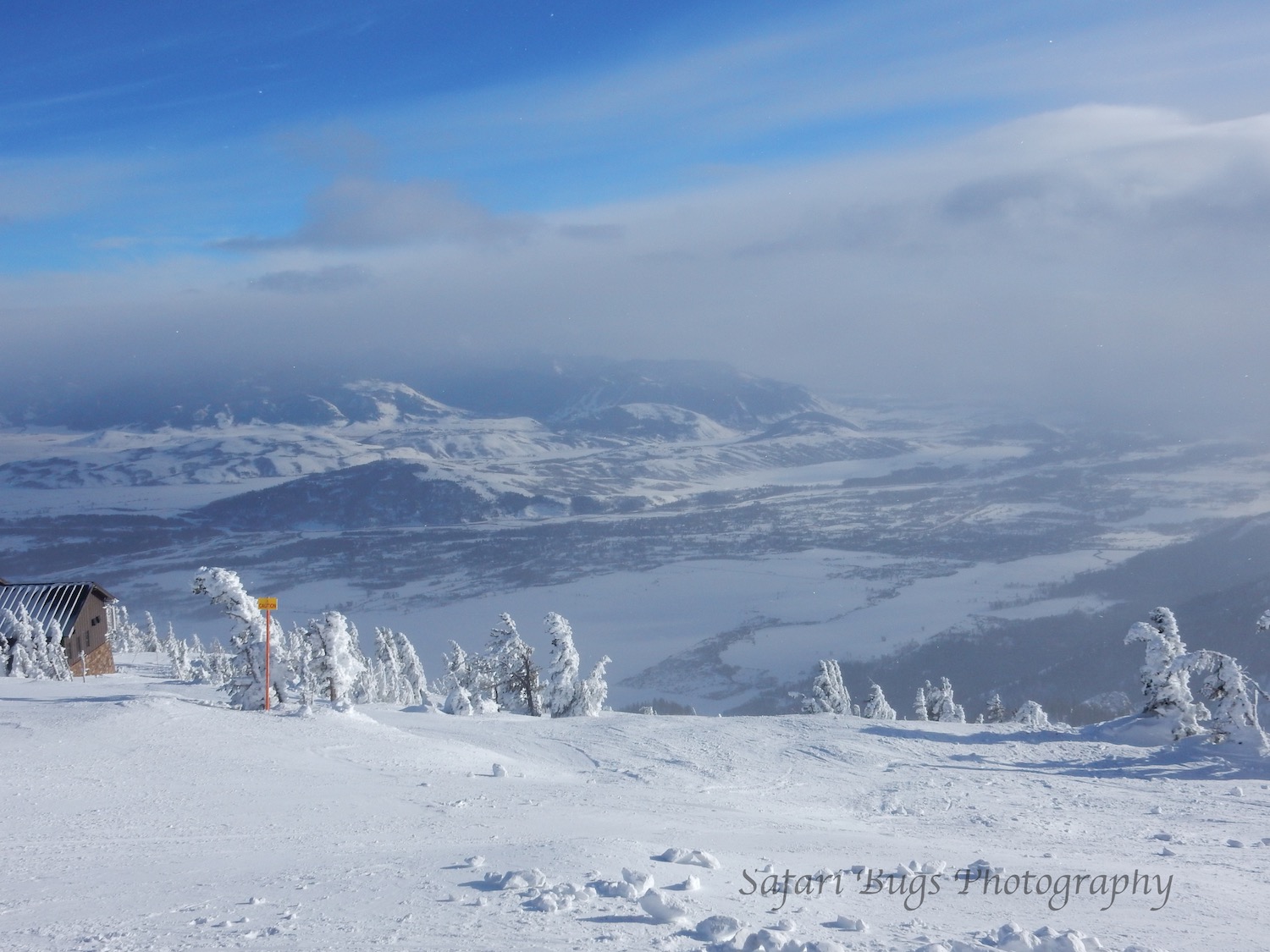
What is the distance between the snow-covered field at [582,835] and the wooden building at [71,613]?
20856 millimetres

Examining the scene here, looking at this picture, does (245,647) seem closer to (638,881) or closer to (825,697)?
(638,881)

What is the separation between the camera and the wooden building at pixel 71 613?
3862cm

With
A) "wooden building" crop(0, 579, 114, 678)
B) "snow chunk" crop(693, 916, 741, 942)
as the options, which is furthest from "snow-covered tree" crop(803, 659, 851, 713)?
"snow chunk" crop(693, 916, 741, 942)

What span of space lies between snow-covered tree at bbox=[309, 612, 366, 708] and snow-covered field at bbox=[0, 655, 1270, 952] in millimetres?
6047

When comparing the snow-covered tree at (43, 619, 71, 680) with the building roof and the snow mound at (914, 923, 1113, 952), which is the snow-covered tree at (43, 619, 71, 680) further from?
the snow mound at (914, 923, 1113, 952)

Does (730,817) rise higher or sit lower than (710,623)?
higher

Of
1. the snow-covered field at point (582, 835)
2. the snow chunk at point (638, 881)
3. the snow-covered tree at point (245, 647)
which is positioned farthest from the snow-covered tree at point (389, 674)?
the snow chunk at point (638, 881)

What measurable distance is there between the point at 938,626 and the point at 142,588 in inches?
4895

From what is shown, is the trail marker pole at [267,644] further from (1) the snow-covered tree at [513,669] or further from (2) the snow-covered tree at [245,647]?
(1) the snow-covered tree at [513,669]

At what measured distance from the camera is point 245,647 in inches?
814

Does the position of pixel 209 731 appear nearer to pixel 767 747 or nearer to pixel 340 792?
pixel 340 792

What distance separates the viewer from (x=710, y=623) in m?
113

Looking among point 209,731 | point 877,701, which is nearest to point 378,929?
point 209,731

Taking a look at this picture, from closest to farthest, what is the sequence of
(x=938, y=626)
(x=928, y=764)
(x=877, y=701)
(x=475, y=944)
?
(x=475, y=944), (x=928, y=764), (x=877, y=701), (x=938, y=626)
